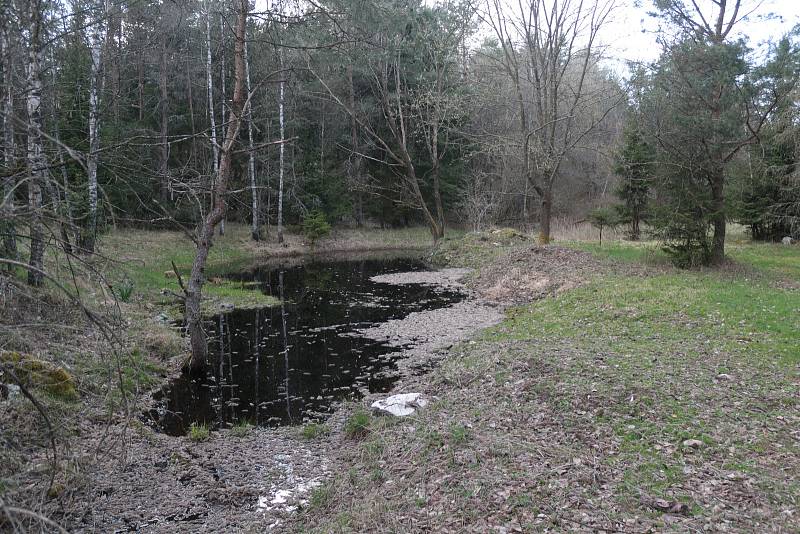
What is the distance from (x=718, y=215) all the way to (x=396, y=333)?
955 centimetres

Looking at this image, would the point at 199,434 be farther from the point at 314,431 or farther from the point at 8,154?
the point at 8,154

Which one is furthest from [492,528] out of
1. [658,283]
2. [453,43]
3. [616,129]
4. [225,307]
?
[616,129]

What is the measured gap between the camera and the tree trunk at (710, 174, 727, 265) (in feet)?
50.4

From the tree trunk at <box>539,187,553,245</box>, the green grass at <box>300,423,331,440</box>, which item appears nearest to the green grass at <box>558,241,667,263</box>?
the tree trunk at <box>539,187,553,245</box>

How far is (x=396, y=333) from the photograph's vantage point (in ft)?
41.9

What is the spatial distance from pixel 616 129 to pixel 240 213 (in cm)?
2829

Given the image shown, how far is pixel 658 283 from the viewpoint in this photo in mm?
13516

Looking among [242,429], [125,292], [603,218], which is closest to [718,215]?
[603,218]

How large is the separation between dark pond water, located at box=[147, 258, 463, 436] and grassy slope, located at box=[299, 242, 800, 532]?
1.81 meters

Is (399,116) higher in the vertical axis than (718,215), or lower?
higher

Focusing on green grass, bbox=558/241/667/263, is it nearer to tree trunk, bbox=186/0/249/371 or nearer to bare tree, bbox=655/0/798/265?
bare tree, bbox=655/0/798/265

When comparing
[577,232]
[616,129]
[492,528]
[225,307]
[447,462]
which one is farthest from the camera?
[616,129]

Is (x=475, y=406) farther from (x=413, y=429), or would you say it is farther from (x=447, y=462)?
(x=447, y=462)

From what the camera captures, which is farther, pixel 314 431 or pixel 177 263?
pixel 177 263
